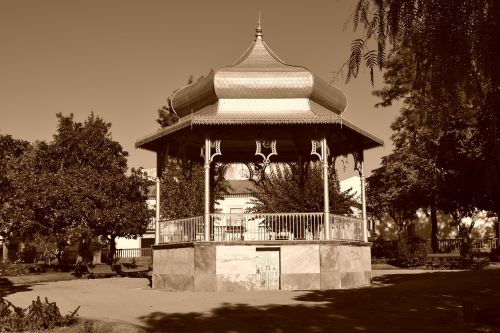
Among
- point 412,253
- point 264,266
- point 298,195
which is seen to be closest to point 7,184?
point 264,266

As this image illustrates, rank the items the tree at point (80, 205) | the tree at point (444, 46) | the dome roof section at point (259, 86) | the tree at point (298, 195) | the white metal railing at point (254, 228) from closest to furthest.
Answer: the tree at point (444, 46) < the white metal railing at point (254, 228) < the dome roof section at point (259, 86) < the tree at point (80, 205) < the tree at point (298, 195)

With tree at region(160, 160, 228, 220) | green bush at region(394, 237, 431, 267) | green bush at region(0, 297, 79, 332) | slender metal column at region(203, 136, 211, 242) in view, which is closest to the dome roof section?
slender metal column at region(203, 136, 211, 242)

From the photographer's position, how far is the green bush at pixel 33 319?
37.3ft

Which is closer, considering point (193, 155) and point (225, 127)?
point (225, 127)

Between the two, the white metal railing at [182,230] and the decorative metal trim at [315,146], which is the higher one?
the decorative metal trim at [315,146]

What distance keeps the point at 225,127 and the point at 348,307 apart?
973cm

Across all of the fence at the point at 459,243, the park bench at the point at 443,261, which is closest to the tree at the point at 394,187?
the fence at the point at 459,243

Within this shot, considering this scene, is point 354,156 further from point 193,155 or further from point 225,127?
point 193,155

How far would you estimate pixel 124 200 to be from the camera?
1470 inches

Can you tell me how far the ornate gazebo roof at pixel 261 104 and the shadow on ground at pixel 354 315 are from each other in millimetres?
6884

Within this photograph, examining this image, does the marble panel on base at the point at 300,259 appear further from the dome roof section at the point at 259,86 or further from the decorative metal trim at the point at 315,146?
the dome roof section at the point at 259,86

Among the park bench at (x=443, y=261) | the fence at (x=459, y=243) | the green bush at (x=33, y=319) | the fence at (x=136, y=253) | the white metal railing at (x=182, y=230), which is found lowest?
the green bush at (x=33, y=319)

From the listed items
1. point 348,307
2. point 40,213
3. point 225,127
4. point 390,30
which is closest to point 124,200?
point 40,213

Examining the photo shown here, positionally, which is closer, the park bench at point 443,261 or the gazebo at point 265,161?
the gazebo at point 265,161
